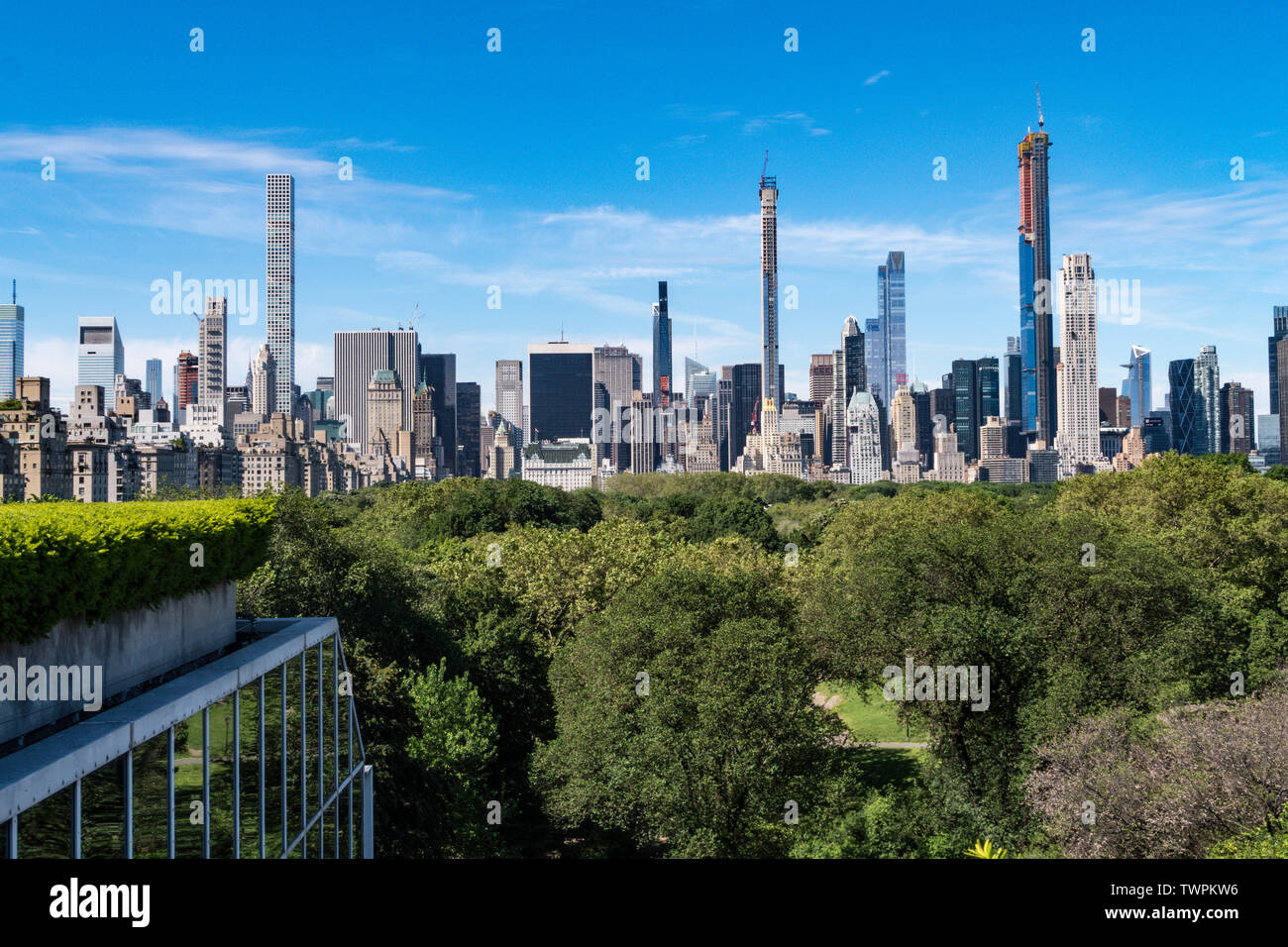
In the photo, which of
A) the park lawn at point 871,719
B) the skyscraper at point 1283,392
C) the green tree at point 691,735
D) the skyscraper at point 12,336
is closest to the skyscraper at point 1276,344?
the skyscraper at point 1283,392

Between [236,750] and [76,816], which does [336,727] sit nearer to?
[236,750]

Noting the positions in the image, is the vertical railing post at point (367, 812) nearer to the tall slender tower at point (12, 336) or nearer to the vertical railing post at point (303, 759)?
the vertical railing post at point (303, 759)

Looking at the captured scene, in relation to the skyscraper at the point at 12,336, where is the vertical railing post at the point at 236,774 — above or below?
below

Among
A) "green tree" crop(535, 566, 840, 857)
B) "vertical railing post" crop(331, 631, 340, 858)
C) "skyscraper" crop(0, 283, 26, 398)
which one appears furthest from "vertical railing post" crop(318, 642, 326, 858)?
"skyscraper" crop(0, 283, 26, 398)

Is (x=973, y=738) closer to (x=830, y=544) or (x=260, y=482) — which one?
(x=830, y=544)

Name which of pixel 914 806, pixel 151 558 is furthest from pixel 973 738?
pixel 151 558

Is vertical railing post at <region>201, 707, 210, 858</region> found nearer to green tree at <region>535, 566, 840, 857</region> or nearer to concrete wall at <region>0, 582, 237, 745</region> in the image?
concrete wall at <region>0, 582, 237, 745</region>
